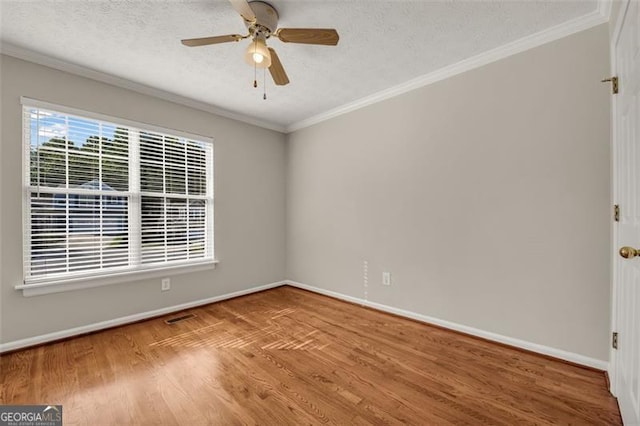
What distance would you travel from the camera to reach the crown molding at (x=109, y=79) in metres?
2.31

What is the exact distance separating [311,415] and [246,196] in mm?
2957

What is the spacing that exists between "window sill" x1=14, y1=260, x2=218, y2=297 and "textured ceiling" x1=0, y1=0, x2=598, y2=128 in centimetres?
202

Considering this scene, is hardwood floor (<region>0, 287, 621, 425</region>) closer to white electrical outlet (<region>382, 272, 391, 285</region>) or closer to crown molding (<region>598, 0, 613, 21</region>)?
white electrical outlet (<region>382, 272, 391, 285</region>)

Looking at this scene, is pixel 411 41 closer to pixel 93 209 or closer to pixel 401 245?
pixel 401 245

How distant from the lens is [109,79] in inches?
108

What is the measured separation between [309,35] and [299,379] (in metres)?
2.34

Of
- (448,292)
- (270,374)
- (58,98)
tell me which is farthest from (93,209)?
(448,292)

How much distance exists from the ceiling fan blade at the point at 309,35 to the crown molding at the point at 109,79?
196cm

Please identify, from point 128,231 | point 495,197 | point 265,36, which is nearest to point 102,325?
point 128,231

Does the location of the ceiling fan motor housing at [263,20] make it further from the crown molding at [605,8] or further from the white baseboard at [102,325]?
the white baseboard at [102,325]

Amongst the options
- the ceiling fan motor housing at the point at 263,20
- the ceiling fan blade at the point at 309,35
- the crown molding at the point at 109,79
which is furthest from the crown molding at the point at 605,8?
the crown molding at the point at 109,79

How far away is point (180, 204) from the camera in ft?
11.0

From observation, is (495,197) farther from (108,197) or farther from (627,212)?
(108,197)

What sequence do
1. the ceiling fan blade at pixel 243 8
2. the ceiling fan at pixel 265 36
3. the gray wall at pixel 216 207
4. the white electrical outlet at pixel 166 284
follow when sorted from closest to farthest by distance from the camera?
the ceiling fan blade at pixel 243 8
the ceiling fan at pixel 265 36
the gray wall at pixel 216 207
the white electrical outlet at pixel 166 284
